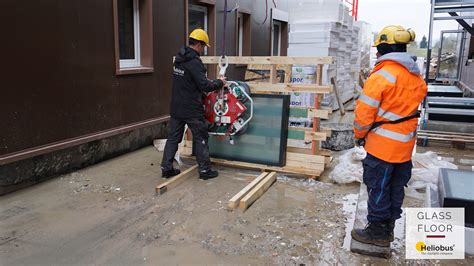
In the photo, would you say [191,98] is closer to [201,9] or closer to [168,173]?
[168,173]

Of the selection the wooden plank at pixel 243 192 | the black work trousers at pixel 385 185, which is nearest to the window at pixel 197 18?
the wooden plank at pixel 243 192

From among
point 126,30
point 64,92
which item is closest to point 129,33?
point 126,30

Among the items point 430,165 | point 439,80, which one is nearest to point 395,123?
point 430,165

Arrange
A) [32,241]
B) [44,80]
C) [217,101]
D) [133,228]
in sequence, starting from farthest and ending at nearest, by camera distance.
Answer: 1. [217,101]
2. [44,80]
3. [133,228]
4. [32,241]

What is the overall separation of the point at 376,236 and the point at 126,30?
4.85 meters

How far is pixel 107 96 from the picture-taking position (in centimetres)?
564

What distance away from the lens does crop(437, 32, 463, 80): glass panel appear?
10.3 metres

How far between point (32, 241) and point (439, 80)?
1050cm

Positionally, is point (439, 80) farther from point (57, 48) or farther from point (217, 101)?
point (57, 48)

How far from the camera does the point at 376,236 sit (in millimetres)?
3221

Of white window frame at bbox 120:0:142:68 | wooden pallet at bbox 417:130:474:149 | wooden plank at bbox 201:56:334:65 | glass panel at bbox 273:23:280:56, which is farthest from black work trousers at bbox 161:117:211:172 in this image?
glass panel at bbox 273:23:280:56

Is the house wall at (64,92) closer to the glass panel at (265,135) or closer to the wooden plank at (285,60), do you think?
the wooden plank at (285,60)

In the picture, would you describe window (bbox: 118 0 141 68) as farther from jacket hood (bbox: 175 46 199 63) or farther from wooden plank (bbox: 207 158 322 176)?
wooden plank (bbox: 207 158 322 176)

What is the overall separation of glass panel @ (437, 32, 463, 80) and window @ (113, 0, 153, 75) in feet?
26.2
